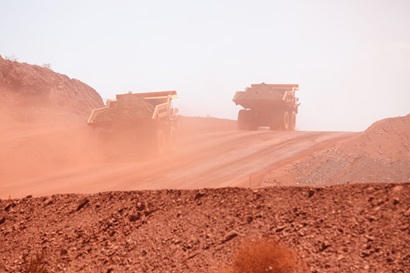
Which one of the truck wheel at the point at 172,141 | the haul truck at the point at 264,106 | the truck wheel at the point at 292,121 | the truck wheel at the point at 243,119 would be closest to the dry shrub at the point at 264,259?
the truck wheel at the point at 172,141

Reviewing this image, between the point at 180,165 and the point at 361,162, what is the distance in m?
6.26

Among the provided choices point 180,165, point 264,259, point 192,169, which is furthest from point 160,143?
point 264,259

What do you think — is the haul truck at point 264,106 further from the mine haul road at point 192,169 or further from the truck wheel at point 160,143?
the truck wheel at point 160,143

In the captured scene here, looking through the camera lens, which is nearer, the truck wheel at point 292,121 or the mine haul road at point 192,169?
the mine haul road at point 192,169

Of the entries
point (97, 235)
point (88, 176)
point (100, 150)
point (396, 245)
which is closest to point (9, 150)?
point (100, 150)

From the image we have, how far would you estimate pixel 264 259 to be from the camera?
20.9ft

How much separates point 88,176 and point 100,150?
3.73 meters

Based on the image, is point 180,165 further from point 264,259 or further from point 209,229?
point 264,259

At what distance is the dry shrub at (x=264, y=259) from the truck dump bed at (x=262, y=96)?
82.7 feet

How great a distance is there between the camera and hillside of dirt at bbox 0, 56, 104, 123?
102ft

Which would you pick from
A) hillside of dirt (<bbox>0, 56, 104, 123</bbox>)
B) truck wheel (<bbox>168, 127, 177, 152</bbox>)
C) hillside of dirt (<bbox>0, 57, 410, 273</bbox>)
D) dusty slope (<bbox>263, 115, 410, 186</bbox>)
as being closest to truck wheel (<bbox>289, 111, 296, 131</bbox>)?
dusty slope (<bbox>263, 115, 410, 186</bbox>)

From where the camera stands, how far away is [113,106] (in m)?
22.7

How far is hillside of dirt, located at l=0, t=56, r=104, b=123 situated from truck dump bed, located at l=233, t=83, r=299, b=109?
10.4 metres

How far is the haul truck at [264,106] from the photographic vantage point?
31.8 m
